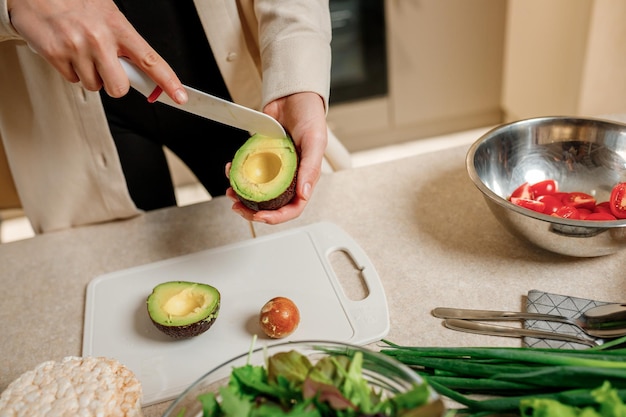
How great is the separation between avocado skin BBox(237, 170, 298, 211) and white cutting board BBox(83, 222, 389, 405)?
0.15m

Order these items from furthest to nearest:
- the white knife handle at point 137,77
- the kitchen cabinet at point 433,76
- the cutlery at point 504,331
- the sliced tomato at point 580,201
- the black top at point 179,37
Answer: the kitchen cabinet at point 433,76 < the black top at point 179,37 < the sliced tomato at point 580,201 < the white knife handle at point 137,77 < the cutlery at point 504,331

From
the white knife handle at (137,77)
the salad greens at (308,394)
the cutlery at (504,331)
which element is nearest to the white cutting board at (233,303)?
the cutlery at (504,331)

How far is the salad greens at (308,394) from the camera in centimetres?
58

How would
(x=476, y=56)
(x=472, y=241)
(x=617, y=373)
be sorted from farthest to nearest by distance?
(x=476, y=56)
(x=472, y=241)
(x=617, y=373)

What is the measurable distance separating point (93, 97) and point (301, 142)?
0.48m

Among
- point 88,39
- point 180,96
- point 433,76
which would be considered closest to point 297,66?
point 180,96

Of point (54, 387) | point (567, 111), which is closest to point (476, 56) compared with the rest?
point (567, 111)

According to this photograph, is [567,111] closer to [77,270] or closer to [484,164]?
[484,164]

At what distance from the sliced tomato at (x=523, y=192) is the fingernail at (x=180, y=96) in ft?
2.03

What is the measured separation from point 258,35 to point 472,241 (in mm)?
637

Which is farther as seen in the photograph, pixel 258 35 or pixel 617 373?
pixel 258 35

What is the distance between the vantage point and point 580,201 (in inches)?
40.9

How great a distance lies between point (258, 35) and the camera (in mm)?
1253

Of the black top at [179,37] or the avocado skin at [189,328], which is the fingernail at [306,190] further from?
the black top at [179,37]
